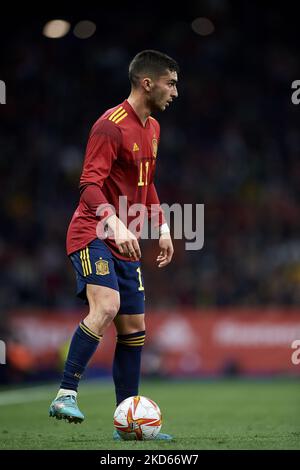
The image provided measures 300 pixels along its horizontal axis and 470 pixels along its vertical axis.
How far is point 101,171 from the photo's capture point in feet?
17.7

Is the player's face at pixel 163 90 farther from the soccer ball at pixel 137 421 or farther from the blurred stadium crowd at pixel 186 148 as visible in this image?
the blurred stadium crowd at pixel 186 148

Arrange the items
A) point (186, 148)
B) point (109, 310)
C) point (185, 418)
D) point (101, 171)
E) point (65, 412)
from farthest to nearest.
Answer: point (186, 148)
point (185, 418)
point (101, 171)
point (109, 310)
point (65, 412)

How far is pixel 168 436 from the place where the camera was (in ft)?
17.7

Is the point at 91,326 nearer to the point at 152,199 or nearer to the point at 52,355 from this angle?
the point at 152,199

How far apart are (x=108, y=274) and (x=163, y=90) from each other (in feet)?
4.02

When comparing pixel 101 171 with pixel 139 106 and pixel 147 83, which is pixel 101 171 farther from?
pixel 147 83

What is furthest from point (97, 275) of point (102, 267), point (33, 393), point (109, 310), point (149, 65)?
point (33, 393)

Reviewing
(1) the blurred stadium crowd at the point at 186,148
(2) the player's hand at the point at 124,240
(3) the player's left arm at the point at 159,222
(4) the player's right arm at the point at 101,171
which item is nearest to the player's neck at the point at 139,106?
(4) the player's right arm at the point at 101,171

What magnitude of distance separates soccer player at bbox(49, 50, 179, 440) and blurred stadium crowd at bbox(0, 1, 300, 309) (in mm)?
9358

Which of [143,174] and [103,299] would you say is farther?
[143,174]

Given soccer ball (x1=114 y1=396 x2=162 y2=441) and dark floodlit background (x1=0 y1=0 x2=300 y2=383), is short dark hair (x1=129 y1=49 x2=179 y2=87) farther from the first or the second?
dark floodlit background (x1=0 y1=0 x2=300 y2=383)

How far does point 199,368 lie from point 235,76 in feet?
23.9

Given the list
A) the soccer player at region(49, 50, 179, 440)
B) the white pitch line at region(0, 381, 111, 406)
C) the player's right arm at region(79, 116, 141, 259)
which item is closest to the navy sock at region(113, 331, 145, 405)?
the soccer player at region(49, 50, 179, 440)
